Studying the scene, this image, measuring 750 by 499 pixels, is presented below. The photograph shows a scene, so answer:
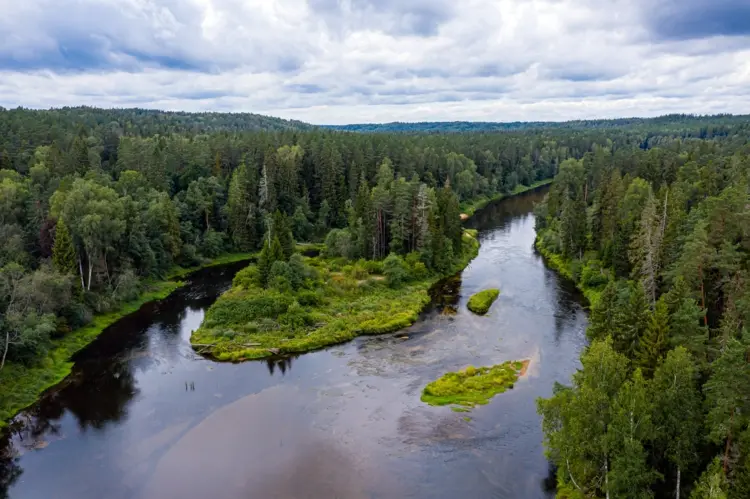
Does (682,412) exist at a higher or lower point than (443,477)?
higher

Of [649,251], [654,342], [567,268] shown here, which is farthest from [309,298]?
[654,342]

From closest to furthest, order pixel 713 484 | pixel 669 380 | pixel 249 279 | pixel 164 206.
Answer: pixel 713 484 → pixel 669 380 → pixel 249 279 → pixel 164 206

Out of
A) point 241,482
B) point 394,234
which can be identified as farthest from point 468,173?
point 241,482

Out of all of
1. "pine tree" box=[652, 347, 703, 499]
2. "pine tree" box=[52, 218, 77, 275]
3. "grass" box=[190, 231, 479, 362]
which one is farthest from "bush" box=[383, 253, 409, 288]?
"pine tree" box=[652, 347, 703, 499]

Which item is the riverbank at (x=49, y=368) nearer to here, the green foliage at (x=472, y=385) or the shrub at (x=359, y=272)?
the shrub at (x=359, y=272)

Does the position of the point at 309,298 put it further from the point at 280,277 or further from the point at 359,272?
the point at 359,272

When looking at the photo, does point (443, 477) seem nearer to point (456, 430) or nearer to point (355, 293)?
point (456, 430)
